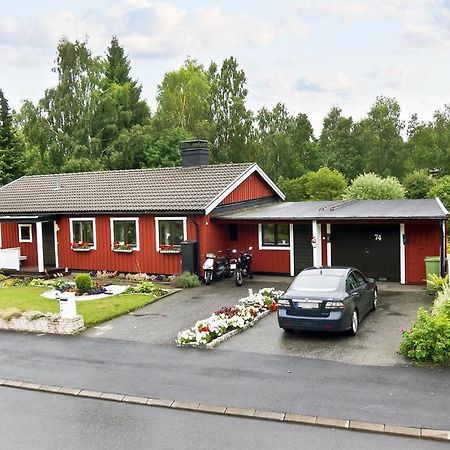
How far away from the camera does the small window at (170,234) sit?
2150 centimetres

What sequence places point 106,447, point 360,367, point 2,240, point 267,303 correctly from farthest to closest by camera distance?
point 2,240 < point 267,303 < point 360,367 < point 106,447

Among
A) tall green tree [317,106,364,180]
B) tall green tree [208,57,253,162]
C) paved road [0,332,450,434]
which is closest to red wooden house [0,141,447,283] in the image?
paved road [0,332,450,434]

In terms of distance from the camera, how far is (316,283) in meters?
12.7


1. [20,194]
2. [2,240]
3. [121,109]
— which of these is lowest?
[2,240]

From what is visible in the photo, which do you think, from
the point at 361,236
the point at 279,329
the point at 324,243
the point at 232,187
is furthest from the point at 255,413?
the point at 232,187

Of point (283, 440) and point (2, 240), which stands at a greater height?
point (2, 240)

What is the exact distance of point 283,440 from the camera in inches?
290

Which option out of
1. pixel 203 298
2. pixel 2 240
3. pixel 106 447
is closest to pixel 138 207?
pixel 203 298

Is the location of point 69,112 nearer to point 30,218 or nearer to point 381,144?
point 30,218

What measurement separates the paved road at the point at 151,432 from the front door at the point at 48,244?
16353 mm

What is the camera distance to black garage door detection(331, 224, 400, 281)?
19500mm

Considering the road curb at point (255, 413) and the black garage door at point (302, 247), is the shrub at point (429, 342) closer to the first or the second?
the road curb at point (255, 413)

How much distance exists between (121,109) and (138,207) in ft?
96.3

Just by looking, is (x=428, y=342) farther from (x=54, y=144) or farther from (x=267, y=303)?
(x=54, y=144)
